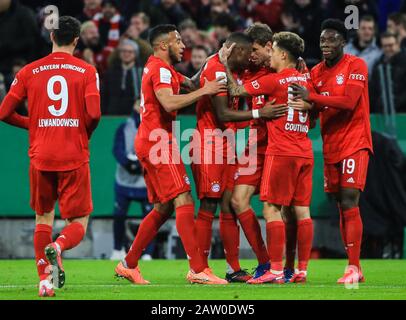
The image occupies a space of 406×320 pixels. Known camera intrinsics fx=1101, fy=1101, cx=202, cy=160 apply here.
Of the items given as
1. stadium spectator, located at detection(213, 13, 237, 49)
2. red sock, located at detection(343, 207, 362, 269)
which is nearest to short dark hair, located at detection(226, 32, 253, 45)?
red sock, located at detection(343, 207, 362, 269)

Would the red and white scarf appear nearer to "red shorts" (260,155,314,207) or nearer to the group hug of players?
the group hug of players

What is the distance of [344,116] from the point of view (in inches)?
421

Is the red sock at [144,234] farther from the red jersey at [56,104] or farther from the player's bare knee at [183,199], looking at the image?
the red jersey at [56,104]

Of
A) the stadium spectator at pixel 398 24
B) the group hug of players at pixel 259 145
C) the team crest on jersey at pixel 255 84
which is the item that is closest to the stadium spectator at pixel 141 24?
the stadium spectator at pixel 398 24

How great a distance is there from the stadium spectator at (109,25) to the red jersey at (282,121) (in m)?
7.81

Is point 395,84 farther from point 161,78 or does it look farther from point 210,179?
point 161,78

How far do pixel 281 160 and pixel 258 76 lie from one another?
1.02 m

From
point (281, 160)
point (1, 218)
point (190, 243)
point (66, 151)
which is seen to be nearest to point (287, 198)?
point (281, 160)

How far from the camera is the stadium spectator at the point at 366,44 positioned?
15.6m

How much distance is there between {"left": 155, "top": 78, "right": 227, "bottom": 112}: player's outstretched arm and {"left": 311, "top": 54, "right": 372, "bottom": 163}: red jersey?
116cm

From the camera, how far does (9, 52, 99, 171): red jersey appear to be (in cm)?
934

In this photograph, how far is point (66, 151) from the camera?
9.38m

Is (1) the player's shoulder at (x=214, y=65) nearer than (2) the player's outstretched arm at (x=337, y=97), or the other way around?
(2) the player's outstretched arm at (x=337, y=97)
